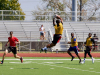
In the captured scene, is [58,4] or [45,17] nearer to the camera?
[45,17]

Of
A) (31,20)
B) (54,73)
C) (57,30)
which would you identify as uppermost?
(31,20)

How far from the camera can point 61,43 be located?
2756 centimetres

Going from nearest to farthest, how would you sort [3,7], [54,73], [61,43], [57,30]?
1. [54,73]
2. [57,30]
3. [61,43]
4. [3,7]

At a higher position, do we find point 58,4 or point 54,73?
point 58,4

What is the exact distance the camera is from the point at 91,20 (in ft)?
115

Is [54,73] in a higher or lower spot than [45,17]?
lower

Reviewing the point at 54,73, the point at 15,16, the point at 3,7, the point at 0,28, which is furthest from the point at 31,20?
the point at 54,73

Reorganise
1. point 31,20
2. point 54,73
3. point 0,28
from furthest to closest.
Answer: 1. point 31,20
2. point 0,28
3. point 54,73

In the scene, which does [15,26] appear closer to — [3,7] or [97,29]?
[97,29]

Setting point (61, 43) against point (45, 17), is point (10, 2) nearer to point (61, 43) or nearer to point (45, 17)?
point (45, 17)

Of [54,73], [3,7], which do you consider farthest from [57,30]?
[3,7]

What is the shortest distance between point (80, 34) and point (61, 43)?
2.87m

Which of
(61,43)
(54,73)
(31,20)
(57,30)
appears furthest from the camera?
(31,20)

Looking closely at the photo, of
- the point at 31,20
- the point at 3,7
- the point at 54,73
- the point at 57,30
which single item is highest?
the point at 3,7
